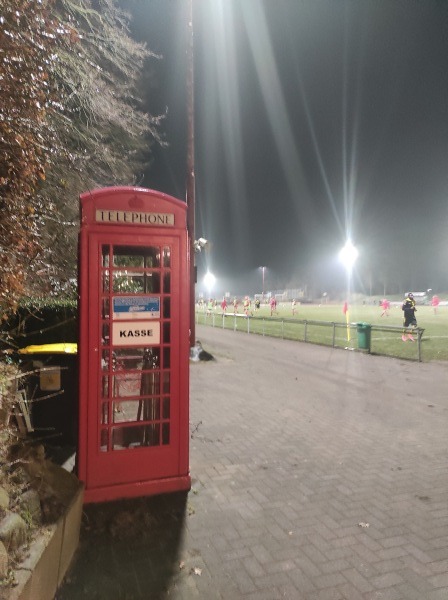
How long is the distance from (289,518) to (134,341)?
2.10 metres

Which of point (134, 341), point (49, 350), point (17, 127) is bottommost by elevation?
point (49, 350)

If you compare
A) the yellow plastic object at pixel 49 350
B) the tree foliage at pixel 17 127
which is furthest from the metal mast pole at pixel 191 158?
the tree foliage at pixel 17 127

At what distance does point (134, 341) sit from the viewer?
391cm

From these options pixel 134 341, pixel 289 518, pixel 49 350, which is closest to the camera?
pixel 289 518

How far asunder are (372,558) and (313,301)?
12027cm

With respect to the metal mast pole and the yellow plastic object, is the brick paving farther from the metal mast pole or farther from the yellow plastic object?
the metal mast pole

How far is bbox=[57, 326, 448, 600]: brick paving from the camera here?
2902mm

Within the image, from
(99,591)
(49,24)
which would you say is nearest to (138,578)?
(99,591)

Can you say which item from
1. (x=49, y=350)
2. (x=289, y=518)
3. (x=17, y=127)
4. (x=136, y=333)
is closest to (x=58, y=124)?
(x=49, y=350)

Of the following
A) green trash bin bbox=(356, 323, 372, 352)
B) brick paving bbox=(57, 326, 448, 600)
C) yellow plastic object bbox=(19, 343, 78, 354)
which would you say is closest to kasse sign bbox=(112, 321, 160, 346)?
yellow plastic object bbox=(19, 343, 78, 354)

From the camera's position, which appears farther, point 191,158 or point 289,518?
point 191,158

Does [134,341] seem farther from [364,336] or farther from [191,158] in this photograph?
[364,336]

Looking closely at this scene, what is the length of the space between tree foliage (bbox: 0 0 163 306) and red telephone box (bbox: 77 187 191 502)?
0.60m

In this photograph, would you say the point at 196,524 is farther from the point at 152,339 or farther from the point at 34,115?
the point at 34,115
